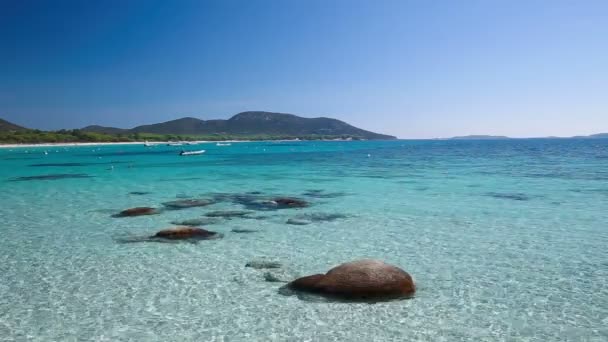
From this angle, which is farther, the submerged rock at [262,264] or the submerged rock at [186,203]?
the submerged rock at [186,203]

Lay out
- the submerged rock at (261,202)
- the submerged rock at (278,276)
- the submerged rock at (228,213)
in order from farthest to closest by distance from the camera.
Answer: the submerged rock at (261,202) < the submerged rock at (228,213) < the submerged rock at (278,276)

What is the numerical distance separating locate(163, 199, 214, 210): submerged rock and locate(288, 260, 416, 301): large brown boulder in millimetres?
14158

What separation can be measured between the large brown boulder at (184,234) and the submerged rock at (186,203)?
7012 mm

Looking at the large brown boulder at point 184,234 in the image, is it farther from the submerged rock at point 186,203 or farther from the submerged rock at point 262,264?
the submerged rock at point 186,203

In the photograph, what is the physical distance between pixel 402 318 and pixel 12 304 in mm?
8685

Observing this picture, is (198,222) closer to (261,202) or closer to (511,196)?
(261,202)

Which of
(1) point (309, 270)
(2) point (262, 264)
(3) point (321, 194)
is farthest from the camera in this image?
(3) point (321, 194)

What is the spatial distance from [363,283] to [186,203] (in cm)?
1629

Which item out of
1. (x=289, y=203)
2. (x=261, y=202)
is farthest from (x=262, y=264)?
(x=261, y=202)

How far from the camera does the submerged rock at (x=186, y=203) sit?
76.9 ft

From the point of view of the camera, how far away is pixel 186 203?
2423cm

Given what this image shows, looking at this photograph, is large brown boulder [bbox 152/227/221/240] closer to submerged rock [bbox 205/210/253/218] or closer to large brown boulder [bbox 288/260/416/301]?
submerged rock [bbox 205/210/253/218]

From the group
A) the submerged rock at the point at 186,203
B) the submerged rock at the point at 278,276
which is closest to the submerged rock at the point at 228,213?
the submerged rock at the point at 186,203

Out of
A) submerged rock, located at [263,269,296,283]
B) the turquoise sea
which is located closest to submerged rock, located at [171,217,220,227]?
the turquoise sea
